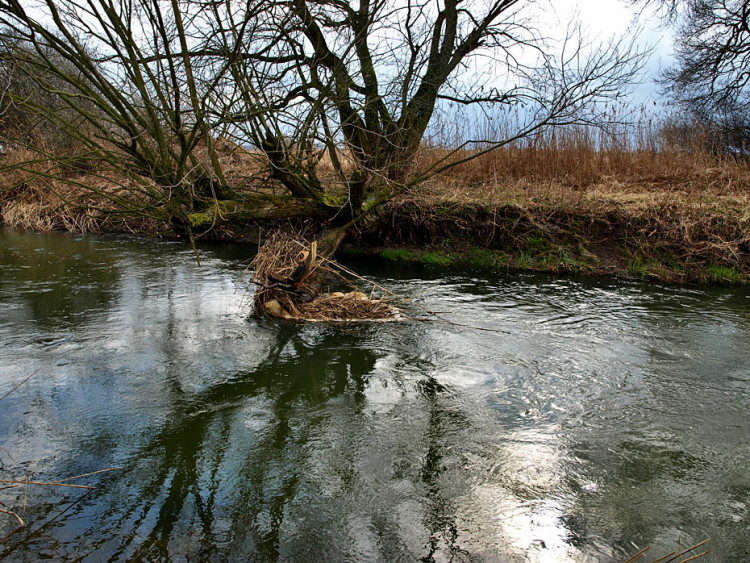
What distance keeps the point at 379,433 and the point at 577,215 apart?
752cm

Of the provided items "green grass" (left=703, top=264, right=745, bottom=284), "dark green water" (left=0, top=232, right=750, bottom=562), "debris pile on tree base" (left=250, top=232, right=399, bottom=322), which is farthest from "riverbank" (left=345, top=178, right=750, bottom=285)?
"debris pile on tree base" (left=250, top=232, right=399, bottom=322)

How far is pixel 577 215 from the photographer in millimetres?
10250

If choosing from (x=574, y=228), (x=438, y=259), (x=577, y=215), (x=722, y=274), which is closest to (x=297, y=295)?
(x=438, y=259)

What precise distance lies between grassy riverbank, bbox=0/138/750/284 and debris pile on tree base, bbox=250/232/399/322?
2091 millimetres

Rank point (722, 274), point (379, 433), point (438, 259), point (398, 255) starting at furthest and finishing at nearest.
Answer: point (398, 255)
point (438, 259)
point (722, 274)
point (379, 433)

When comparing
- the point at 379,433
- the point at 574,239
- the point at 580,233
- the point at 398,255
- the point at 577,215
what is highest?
the point at 577,215

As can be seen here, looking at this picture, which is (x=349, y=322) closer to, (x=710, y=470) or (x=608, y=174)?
(x=710, y=470)

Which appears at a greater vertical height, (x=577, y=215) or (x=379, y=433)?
(x=577, y=215)

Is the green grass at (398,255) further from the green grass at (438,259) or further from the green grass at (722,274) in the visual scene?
the green grass at (722,274)

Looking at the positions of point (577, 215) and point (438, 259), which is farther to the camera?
point (438, 259)

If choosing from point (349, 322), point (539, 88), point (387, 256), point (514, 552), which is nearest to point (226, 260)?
point (387, 256)

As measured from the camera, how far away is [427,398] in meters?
4.76

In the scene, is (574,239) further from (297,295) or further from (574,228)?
(297,295)

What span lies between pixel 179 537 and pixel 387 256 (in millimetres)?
8840
